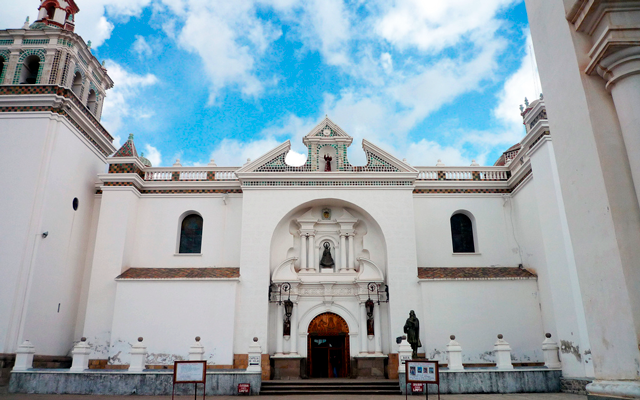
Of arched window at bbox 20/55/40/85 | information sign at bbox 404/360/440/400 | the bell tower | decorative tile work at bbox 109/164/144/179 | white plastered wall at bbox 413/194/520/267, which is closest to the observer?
information sign at bbox 404/360/440/400

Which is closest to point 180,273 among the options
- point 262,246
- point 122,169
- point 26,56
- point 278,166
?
point 262,246

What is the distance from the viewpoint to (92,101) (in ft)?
67.1

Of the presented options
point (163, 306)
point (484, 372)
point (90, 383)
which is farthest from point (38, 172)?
point (484, 372)

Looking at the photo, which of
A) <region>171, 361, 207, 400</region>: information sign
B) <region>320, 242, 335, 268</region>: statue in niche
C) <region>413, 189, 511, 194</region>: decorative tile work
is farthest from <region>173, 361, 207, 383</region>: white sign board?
<region>413, 189, 511, 194</region>: decorative tile work

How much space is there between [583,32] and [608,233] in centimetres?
172

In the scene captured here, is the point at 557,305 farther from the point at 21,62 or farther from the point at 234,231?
the point at 21,62

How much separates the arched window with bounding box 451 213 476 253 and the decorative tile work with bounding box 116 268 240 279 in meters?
8.96

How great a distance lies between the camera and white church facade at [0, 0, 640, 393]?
52.6ft

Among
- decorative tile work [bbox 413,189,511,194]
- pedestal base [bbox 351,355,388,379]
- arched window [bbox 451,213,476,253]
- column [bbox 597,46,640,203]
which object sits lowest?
pedestal base [bbox 351,355,388,379]

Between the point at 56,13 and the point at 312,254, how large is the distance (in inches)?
602

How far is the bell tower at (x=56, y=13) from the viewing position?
20141 millimetres

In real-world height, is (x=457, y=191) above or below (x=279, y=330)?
above

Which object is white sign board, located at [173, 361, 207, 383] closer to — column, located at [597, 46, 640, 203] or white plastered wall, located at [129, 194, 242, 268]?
white plastered wall, located at [129, 194, 242, 268]

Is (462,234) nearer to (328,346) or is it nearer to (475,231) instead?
(475,231)
